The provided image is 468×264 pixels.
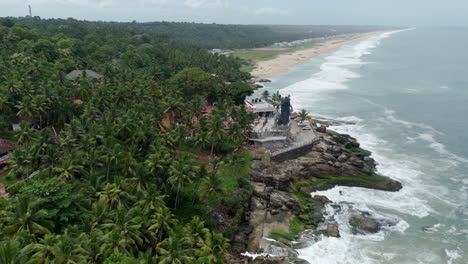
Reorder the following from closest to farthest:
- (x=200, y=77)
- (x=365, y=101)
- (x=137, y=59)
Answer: (x=200, y=77), (x=365, y=101), (x=137, y=59)

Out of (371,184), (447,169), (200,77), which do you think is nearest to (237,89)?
(200,77)

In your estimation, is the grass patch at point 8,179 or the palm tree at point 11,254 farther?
the grass patch at point 8,179

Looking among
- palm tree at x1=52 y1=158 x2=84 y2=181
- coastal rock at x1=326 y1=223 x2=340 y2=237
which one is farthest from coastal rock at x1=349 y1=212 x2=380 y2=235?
palm tree at x1=52 y1=158 x2=84 y2=181

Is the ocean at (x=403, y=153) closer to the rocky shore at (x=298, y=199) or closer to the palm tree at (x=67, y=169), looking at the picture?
the rocky shore at (x=298, y=199)

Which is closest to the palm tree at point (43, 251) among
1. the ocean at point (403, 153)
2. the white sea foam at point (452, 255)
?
the ocean at point (403, 153)

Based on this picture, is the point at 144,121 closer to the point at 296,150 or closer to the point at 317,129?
the point at 296,150

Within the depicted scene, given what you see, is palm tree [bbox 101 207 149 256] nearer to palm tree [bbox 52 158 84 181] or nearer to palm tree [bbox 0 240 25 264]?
palm tree [bbox 0 240 25 264]
